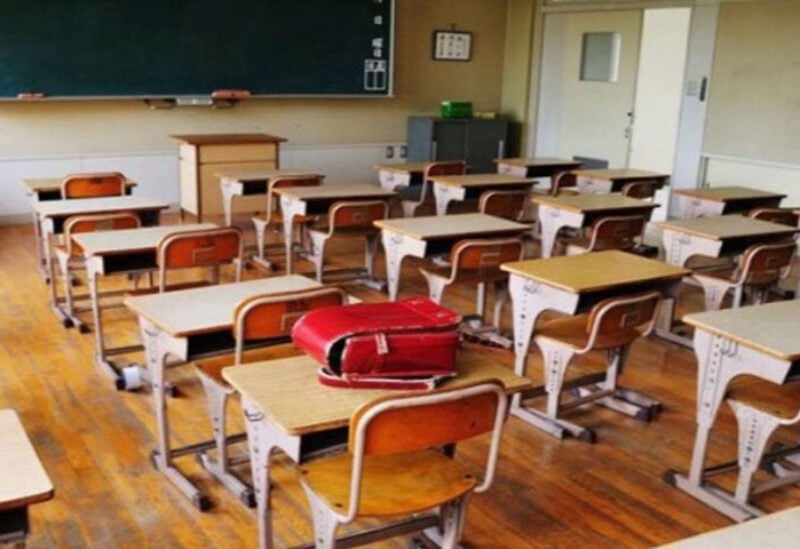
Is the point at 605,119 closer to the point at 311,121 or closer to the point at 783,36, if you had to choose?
the point at 783,36

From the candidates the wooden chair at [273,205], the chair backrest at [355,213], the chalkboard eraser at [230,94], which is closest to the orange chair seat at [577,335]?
the chair backrest at [355,213]

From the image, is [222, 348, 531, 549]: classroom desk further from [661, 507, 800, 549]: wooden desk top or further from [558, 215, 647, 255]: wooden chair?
[558, 215, 647, 255]: wooden chair

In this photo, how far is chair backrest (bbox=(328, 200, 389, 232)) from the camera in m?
5.27

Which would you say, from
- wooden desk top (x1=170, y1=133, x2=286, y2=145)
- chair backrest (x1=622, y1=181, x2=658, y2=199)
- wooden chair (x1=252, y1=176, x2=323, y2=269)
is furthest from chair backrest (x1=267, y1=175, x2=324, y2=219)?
chair backrest (x1=622, y1=181, x2=658, y2=199)

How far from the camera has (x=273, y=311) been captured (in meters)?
2.74

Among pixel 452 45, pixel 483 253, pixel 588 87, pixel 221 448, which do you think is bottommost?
pixel 221 448

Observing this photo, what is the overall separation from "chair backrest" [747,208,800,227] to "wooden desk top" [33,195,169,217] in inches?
149

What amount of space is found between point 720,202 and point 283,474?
160 inches

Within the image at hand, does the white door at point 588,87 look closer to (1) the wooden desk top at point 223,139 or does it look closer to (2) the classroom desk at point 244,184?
(1) the wooden desk top at point 223,139

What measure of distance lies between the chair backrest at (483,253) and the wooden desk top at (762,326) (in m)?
1.34

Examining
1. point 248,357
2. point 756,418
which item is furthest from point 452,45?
point 756,418

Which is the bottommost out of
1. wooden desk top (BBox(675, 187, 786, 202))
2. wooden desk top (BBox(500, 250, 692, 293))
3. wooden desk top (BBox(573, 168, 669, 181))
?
wooden desk top (BBox(500, 250, 692, 293))

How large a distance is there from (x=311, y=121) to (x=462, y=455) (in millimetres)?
6395

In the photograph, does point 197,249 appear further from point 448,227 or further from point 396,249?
point 448,227
